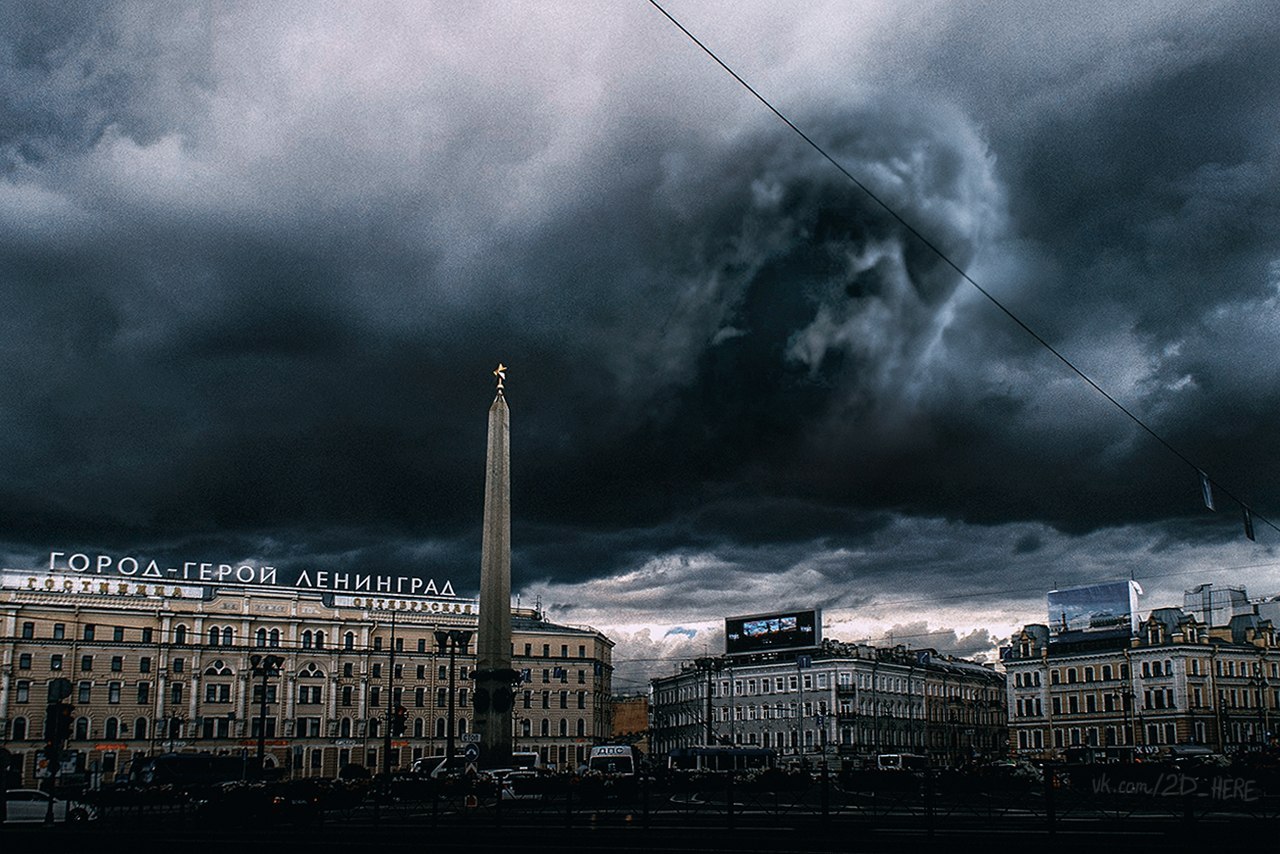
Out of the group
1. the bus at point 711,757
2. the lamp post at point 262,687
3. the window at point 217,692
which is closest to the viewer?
the lamp post at point 262,687

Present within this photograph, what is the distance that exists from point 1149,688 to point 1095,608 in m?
15.4

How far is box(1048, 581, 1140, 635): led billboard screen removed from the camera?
112625mm

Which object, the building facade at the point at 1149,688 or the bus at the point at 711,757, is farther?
the building facade at the point at 1149,688

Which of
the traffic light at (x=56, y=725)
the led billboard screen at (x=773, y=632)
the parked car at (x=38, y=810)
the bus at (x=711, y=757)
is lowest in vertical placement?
the bus at (x=711, y=757)

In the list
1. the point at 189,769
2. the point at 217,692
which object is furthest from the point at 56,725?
the point at 217,692

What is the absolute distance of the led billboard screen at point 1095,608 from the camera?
370ft

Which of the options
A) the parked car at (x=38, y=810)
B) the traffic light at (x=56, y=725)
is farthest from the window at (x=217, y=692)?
the traffic light at (x=56, y=725)

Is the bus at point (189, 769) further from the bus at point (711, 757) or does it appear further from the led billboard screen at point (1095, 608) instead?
the led billboard screen at point (1095, 608)

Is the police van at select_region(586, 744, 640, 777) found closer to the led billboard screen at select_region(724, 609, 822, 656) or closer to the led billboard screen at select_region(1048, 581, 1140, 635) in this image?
the led billboard screen at select_region(724, 609, 822, 656)

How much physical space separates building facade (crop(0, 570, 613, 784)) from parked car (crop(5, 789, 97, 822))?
39.4 metres

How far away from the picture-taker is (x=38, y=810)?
125ft

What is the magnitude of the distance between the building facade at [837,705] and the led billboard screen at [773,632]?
1.20 meters

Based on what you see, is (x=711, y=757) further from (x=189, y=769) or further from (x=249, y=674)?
(x=249, y=674)

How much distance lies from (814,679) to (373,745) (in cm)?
3963
